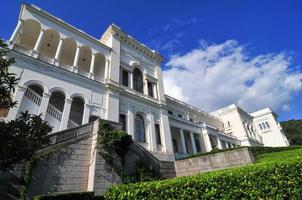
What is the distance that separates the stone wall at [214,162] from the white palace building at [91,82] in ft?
22.1

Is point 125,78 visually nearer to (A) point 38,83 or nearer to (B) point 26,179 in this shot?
(A) point 38,83

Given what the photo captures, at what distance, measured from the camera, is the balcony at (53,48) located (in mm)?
15180

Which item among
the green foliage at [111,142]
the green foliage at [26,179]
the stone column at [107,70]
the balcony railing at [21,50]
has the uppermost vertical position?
the stone column at [107,70]

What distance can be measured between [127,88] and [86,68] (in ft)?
20.3

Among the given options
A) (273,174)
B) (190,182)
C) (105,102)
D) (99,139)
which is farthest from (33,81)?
(273,174)

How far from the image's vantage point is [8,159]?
5609 mm

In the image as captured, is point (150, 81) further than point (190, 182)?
Yes

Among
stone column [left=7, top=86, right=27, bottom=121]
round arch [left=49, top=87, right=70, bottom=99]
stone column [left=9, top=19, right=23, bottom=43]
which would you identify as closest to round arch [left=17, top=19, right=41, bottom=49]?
stone column [left=9, top=19, right=23, bottom=43]

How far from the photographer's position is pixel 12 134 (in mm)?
5918

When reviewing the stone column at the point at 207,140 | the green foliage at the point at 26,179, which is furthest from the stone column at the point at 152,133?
the green foliage at the point at 26,179

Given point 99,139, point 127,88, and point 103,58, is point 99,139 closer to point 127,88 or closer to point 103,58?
point 127,88

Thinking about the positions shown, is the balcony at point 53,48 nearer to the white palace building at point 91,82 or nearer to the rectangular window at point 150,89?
the white palace building at point 91,82

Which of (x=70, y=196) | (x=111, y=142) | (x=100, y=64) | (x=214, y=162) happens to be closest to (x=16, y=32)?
(x=100, y=64)

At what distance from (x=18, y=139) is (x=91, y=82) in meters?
12.0
